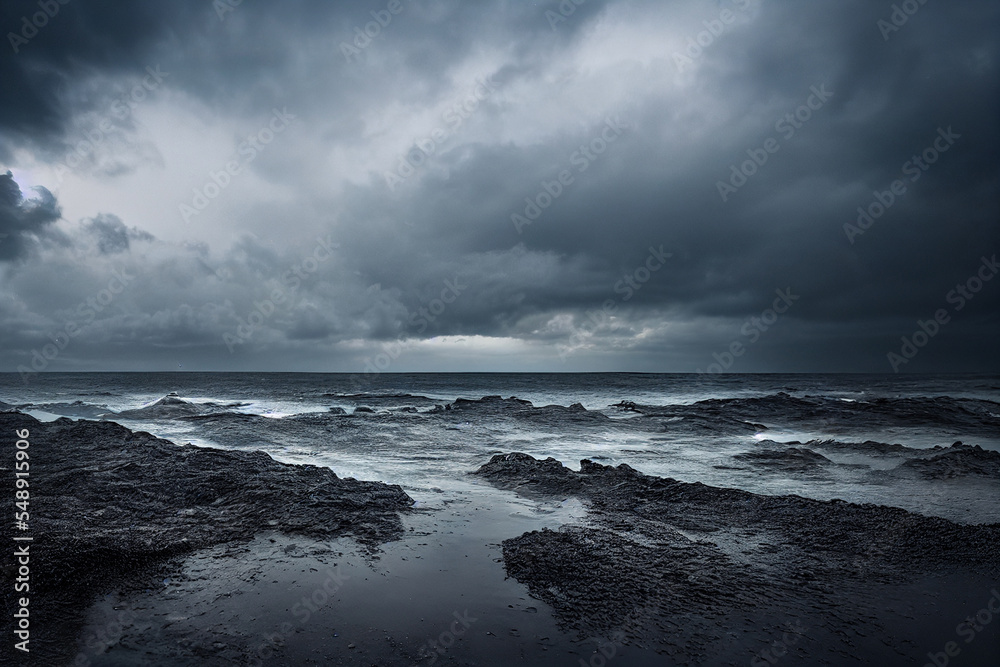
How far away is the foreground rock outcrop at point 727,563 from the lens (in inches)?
179

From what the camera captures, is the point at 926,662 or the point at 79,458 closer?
the point at 926,662

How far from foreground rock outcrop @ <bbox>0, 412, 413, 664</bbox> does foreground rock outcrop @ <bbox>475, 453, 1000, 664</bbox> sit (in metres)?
2.91

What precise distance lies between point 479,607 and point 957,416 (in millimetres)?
32961

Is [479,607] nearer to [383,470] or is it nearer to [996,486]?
[383,470]

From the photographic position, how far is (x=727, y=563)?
234 inches

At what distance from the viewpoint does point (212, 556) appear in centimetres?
588

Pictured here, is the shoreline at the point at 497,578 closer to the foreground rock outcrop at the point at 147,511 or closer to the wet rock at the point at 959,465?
the foreground rock outcrop at the point at 147,511

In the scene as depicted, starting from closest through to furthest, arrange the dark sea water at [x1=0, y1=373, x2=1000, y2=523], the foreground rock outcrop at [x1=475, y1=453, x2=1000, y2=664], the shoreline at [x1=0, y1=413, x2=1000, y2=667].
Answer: the shoreline at [x1=0, y1=413, x2=1000, y2=667], the foreground rock outcrop at [x1=475, y1=453, x2=1000, y2=664], the dark sea water at [x1=0, y1=373, x2=1000, y2=523]

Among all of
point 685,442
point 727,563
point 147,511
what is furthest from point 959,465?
point 147,511

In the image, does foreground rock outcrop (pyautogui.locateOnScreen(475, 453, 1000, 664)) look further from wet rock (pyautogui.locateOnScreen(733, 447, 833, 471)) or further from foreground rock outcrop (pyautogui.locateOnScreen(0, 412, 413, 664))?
wet rock (pyautogui.locateOnScreen(733, 447, 833, 471))

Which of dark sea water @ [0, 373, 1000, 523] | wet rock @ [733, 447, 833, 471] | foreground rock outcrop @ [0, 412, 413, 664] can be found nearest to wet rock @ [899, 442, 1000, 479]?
dark sea water @ [0, 373, 1000, 523]

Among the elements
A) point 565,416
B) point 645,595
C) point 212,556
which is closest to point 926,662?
point 645,595

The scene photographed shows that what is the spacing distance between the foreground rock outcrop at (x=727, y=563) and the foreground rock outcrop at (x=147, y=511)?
2.91 meters

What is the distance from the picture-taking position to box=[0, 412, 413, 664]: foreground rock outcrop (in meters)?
4.95
